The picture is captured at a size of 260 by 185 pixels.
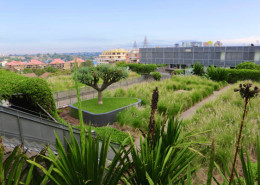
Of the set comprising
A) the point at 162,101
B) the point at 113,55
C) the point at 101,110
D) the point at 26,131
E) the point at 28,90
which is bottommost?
the point at 101,110

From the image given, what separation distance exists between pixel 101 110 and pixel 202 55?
47009mm

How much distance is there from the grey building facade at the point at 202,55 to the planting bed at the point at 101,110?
4340 centimetres

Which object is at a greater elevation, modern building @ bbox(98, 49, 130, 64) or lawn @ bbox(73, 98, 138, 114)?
modern building @ bbox(98, 49, 130, 64)

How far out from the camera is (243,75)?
2128 cm

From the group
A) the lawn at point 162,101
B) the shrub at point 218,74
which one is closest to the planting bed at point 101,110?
the lawn at point 162,101

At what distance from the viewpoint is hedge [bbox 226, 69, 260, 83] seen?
20.8 metres

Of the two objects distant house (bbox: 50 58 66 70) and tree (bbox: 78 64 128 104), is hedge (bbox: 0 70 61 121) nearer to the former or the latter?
tree (bbox: 78 64 128 104)

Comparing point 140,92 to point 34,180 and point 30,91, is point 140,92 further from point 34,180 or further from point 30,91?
point 34,180

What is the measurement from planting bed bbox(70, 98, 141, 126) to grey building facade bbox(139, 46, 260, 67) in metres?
43.4

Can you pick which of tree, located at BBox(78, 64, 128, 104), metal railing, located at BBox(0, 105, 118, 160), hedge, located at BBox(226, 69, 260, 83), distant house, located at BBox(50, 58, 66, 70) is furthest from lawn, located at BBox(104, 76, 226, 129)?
distant house, located at BBox(50, 58, 66, 70)

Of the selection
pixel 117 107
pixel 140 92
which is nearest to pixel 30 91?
pixel 117 107

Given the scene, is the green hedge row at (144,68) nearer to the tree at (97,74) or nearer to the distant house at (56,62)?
the tree at (97,74)

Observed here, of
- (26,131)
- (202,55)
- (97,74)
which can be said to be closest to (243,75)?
(97,74)

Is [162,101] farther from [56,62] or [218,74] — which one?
[56,62]
